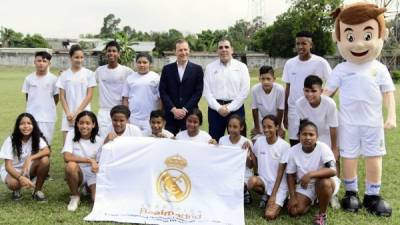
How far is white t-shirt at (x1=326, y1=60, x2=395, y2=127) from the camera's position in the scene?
5.14 m

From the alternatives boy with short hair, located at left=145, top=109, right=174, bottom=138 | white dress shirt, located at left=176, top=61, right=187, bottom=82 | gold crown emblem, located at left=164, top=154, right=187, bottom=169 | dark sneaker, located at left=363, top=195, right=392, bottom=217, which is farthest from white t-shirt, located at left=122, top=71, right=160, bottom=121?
dark sneaker, located at left=363, top=195, right=392, bottom=217

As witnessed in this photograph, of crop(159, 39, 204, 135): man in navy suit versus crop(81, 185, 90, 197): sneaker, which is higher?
crop(159, 39, 204, 135): man in navy suit

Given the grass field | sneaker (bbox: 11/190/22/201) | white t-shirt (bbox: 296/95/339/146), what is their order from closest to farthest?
the grass field, white t-shirt (bbox: 296/95/339/146), sneaker (bbox: 11/190/22/201)

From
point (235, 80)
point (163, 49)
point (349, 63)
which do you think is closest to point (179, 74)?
point (235, 80)

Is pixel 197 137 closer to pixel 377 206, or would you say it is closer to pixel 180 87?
pixel 180 87

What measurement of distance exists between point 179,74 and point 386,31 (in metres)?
2.64

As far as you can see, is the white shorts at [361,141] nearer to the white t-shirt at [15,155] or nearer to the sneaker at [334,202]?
the sneaker at [334,202]

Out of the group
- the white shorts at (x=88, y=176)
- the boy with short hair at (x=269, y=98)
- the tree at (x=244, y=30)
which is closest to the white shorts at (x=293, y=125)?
the boy with short hair at (x=269, y=98)

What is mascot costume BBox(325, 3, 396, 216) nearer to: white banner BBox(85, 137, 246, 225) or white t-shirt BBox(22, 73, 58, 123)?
white banner BBox(85, 137, 246, 225)

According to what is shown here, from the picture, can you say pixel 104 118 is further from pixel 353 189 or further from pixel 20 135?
pixel 353 189

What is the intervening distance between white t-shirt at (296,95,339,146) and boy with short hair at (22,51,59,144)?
11.4 ft

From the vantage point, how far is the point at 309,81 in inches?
203

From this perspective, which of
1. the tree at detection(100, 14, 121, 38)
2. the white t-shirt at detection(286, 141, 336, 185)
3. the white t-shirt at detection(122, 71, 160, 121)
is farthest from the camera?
the tree at detection(100, 14, 121, 38)

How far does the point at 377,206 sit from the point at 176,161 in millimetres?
2248
